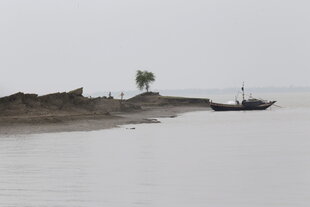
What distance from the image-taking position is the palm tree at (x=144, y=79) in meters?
140

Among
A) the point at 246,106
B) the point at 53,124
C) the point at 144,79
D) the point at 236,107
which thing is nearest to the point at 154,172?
the point at 53,124

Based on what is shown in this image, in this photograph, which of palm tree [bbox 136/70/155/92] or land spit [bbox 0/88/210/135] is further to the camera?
palm tree [bbox 136/70/155/92]

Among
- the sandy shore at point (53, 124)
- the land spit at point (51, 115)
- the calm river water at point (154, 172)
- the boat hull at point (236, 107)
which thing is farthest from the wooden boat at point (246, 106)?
the calm river water at point (154, 172)

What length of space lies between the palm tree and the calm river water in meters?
98.1

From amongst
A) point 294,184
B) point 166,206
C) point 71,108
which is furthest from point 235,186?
point 71,108

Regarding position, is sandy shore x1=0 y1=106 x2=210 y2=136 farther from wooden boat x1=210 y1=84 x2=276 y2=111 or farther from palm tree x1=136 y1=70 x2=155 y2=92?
palm tree x1=136 y1=70 x2=155 y2=92

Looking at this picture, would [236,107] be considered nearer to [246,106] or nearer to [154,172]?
[246,106]

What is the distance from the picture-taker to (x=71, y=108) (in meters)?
63.1

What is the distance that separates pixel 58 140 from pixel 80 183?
1962 centimetres

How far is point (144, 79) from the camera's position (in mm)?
139875

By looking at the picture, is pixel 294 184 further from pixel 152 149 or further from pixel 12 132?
pixel 12 132

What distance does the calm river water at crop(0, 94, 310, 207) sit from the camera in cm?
1811

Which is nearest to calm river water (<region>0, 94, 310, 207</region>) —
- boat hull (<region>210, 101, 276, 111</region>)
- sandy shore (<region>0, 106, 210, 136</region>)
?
sandy shore (<region>0, 106, 210, 136</region>)

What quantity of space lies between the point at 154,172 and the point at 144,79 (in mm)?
116057
